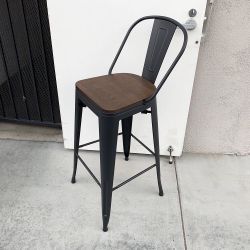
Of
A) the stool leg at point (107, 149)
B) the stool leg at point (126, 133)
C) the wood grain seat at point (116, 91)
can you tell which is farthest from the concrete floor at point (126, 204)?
the wood grain seat at point (116, 91)

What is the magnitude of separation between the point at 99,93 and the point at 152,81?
0.37 meters

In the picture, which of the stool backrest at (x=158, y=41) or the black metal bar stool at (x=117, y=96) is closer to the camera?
the black metal bar stool at (x=117, y=96)

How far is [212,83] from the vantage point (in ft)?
6.37

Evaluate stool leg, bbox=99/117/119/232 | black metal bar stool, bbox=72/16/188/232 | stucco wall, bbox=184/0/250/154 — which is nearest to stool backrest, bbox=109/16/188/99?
black metal bar stool, bbox=72/16/188/232

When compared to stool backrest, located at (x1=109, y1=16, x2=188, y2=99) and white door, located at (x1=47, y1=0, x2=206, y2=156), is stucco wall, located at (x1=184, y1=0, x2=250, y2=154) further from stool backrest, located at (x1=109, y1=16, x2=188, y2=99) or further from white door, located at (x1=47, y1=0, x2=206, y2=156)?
stool backrest, located at (x1=109, y1=16, x2=188, y2=99)

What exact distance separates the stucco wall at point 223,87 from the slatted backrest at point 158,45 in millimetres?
424

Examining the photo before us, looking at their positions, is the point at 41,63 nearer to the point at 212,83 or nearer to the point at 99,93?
the point at 99,93

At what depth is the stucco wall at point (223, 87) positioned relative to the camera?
1727mm

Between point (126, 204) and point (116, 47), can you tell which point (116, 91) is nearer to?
point (116, 47)

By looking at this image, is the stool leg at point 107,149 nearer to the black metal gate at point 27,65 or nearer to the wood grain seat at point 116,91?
the wood grain seat at point 116,91

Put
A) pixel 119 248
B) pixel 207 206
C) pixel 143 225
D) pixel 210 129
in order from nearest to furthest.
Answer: pixel 119 248, pixel 143 225, pixel 207 206, pixel 210 129

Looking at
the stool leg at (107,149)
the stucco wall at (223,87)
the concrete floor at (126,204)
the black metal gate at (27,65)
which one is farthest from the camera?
the black metal gate at (27,65)

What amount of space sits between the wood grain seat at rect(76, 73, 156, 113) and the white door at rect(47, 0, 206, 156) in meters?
0.27

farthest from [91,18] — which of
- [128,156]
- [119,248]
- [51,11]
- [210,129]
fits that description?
[119,248]
